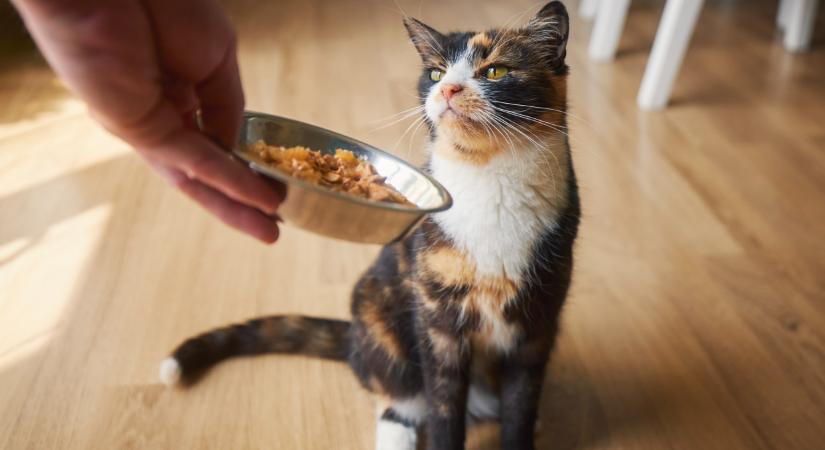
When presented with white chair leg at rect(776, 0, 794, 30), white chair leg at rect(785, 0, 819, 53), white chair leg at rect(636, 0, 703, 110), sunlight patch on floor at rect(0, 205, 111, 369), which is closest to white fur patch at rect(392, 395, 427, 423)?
sunlight patch on floor at rect(0, 205, 111, 369)

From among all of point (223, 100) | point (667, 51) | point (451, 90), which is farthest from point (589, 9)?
point (223, 100)

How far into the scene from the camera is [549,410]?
50.5 inches

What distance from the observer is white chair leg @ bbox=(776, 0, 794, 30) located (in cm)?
293

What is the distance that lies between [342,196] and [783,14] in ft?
9.50

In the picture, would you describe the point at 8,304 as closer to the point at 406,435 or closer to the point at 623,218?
the point at 406,435

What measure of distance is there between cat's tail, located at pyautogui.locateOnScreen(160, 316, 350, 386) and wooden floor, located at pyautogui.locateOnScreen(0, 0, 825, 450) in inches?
1.4

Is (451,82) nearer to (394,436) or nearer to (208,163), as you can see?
(208,163)

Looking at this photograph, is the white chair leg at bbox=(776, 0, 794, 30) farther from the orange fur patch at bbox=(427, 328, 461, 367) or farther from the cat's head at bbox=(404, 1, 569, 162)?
the orange fur patch at bbox=(427, 328, 461, 367)

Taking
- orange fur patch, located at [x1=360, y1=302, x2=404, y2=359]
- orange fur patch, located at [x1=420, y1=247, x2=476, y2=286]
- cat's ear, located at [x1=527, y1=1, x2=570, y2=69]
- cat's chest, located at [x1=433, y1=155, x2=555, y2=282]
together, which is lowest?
orange fur patch, located at [x1=360, y1=302, x2=404, y2=359]

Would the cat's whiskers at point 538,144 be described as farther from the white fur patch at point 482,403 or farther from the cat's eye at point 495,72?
the white fur patch at point 482,403

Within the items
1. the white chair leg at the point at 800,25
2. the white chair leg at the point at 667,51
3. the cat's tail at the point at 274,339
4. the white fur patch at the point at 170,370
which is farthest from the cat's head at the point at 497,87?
the white chair leg at the point at 800,25

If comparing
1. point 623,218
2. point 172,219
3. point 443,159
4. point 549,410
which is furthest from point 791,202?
point 172,219

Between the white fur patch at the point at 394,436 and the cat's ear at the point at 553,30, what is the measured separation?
65 centimetres

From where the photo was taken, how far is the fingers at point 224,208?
0.79 m
